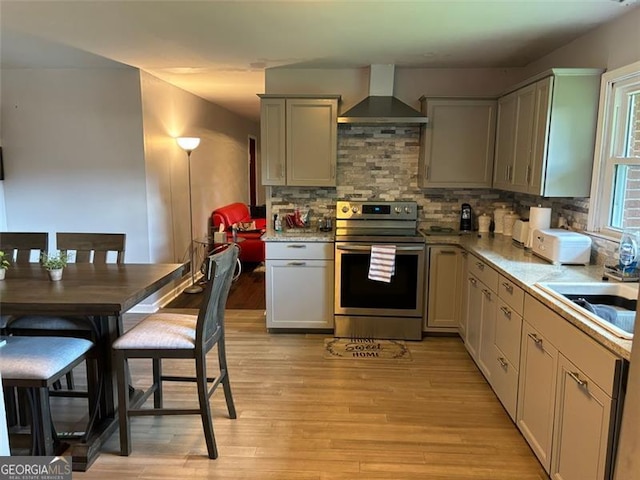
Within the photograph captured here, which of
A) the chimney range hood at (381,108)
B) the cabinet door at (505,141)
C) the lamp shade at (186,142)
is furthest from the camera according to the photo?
the lamp shade at (186,142)

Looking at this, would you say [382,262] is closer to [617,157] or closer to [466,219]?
[466,219]

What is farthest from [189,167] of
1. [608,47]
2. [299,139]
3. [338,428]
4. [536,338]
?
[536,338]

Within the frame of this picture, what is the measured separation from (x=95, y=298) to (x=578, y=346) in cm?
210

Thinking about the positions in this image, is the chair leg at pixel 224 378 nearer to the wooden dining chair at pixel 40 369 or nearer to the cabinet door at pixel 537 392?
the wooden dining chair at pixel 40 369

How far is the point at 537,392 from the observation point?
2.15 m

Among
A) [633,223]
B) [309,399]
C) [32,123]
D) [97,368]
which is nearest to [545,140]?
[633,223]

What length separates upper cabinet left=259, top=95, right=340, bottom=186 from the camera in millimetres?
3939

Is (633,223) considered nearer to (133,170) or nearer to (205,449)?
(205,449)

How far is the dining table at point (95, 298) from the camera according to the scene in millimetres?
2061

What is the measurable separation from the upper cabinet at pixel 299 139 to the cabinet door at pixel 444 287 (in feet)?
3.72

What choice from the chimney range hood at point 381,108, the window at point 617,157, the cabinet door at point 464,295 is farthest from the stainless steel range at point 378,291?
the window at point 617,157

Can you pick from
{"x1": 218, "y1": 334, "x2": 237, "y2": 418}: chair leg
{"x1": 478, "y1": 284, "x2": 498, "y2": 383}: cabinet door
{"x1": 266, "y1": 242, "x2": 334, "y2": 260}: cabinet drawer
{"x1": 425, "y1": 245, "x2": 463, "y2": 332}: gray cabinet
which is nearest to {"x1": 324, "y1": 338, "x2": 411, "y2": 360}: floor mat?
{"x1": 425, "y1": 245, "x2": 463, "y2": 332}: gray cabinet
